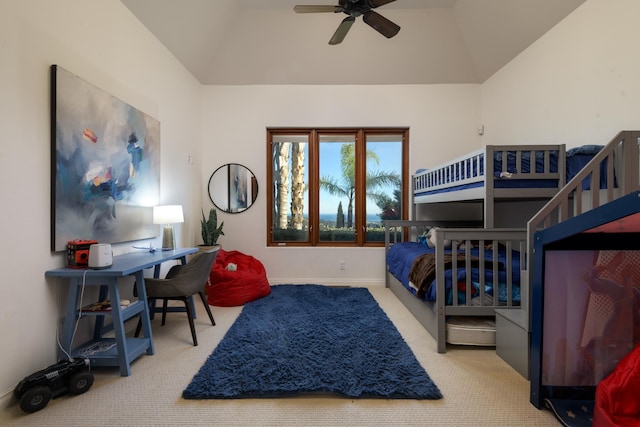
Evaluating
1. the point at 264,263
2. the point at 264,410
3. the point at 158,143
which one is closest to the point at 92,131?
the point at 158,143

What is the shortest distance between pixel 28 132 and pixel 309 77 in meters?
3.06

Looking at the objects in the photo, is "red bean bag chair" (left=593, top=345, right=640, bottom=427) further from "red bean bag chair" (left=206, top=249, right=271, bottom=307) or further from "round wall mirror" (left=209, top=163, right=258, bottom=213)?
"round wall mirror" (left=209, top=163, right=258, bottom=213)

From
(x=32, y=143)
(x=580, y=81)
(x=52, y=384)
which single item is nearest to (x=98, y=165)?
(x=32, y=143)

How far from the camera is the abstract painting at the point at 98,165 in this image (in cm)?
185

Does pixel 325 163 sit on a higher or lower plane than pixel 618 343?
higher

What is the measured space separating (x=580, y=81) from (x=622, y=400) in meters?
2.58

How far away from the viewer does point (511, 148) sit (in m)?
2.39

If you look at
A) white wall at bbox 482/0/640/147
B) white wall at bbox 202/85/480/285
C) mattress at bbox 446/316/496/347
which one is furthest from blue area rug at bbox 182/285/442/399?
white wall at bbox 482/0/640/147

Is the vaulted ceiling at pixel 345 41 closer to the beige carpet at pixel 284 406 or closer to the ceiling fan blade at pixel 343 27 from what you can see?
the ceiling fan blade at pixel 343 27

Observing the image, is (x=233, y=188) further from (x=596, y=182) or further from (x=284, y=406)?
(x=596, y=182)

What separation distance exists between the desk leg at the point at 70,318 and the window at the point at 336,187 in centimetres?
255

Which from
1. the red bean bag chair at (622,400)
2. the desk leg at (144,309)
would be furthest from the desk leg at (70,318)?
the red bean bag chair at (622,400)

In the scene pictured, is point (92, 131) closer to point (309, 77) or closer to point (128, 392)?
point (128, 392)

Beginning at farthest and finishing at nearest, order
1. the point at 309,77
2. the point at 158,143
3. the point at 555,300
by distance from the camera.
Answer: the point at 309,77
the point at 158,143
the point at 555,300
